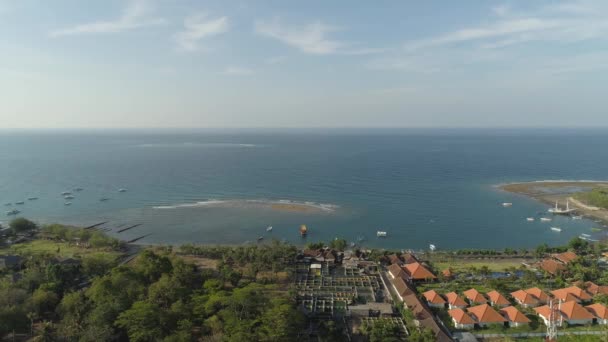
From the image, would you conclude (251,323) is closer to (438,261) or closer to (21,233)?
(438,261)

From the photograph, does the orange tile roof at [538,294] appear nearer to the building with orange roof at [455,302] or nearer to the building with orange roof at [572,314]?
the building with orange roof at [572,314]

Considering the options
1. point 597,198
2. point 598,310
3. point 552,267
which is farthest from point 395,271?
point 597,198

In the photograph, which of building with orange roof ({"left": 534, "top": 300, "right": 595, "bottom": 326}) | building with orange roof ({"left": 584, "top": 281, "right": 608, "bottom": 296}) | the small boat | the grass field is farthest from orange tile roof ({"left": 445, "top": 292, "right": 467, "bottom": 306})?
the small boat

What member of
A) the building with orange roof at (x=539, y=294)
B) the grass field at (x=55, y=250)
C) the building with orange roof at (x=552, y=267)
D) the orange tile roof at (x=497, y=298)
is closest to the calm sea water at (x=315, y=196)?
the grass field at (x=55, y=250)

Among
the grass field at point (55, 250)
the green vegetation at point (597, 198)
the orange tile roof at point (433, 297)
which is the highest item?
the green vegetation at point (597, 198)

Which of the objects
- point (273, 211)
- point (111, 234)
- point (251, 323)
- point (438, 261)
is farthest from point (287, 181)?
point (251, 323)

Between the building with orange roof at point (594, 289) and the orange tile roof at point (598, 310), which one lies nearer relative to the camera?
the orange tile roof at point (598, 310)
